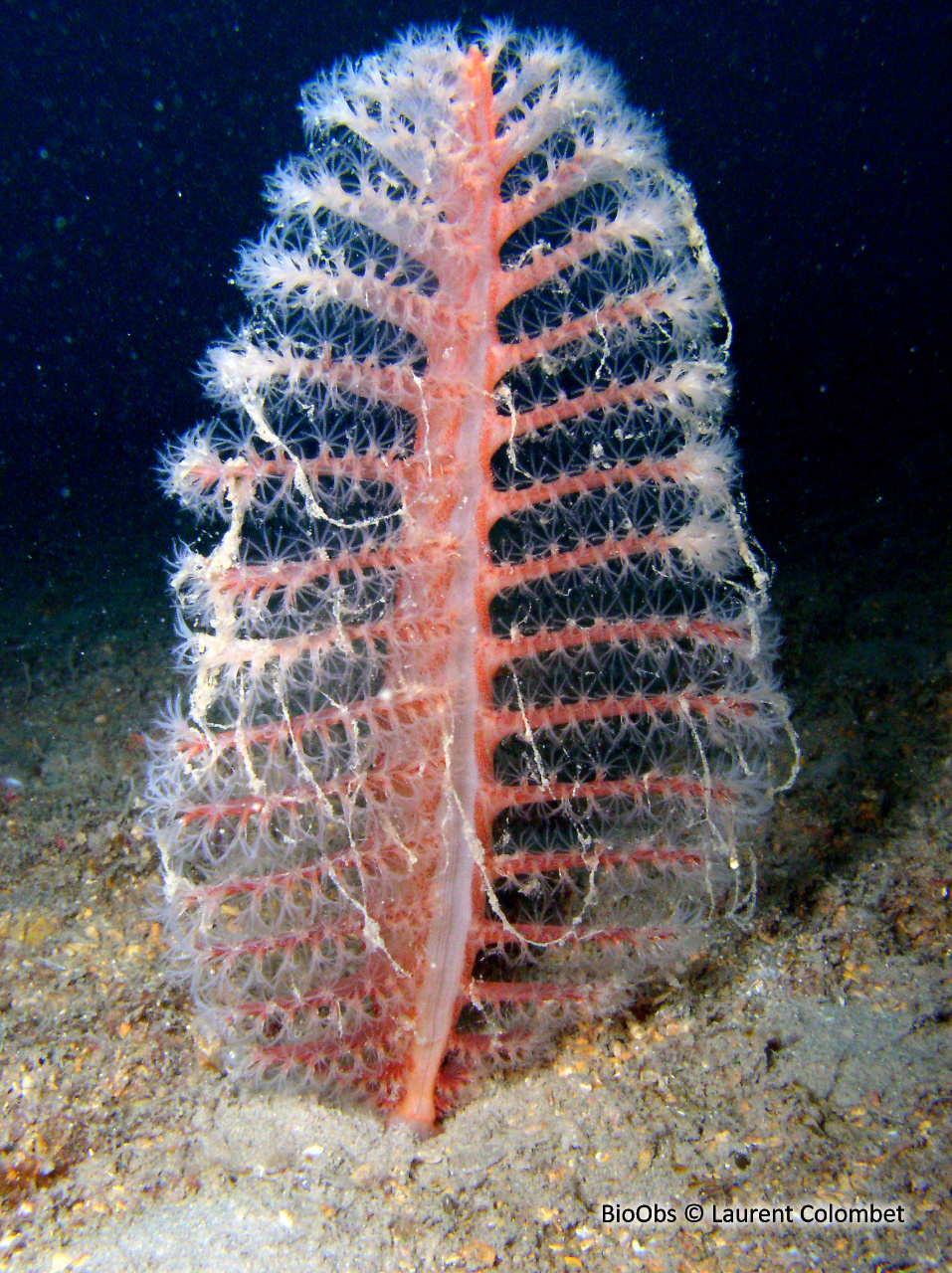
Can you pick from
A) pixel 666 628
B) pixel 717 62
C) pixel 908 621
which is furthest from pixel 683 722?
pixel 717 62

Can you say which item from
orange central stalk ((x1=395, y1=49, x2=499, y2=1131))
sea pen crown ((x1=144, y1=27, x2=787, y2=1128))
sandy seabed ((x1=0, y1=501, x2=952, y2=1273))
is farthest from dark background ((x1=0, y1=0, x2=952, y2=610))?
orange central stalk ((x1=395, y1=49, x2=499, y2=1131))

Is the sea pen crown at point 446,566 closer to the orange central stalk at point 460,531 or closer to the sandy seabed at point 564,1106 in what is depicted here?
the orange central stalk at point 460,531

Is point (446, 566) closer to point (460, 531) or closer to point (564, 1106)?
point (460, 531)

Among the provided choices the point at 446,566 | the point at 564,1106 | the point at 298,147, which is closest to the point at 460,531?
the point at 446,566

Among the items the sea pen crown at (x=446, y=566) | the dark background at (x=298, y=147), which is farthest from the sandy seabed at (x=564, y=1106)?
the dark background at (x=298, y=147)

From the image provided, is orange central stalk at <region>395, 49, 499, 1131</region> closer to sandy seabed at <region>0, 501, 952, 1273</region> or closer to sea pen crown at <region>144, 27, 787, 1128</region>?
sea pen crown at <region>144, 27, 787, 1128</region>

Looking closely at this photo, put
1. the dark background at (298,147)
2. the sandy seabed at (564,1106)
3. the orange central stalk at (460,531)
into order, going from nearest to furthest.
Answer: the sandy seabed at (564,1106), the orange central stalk at (460,531), the dark background at (298,147)
